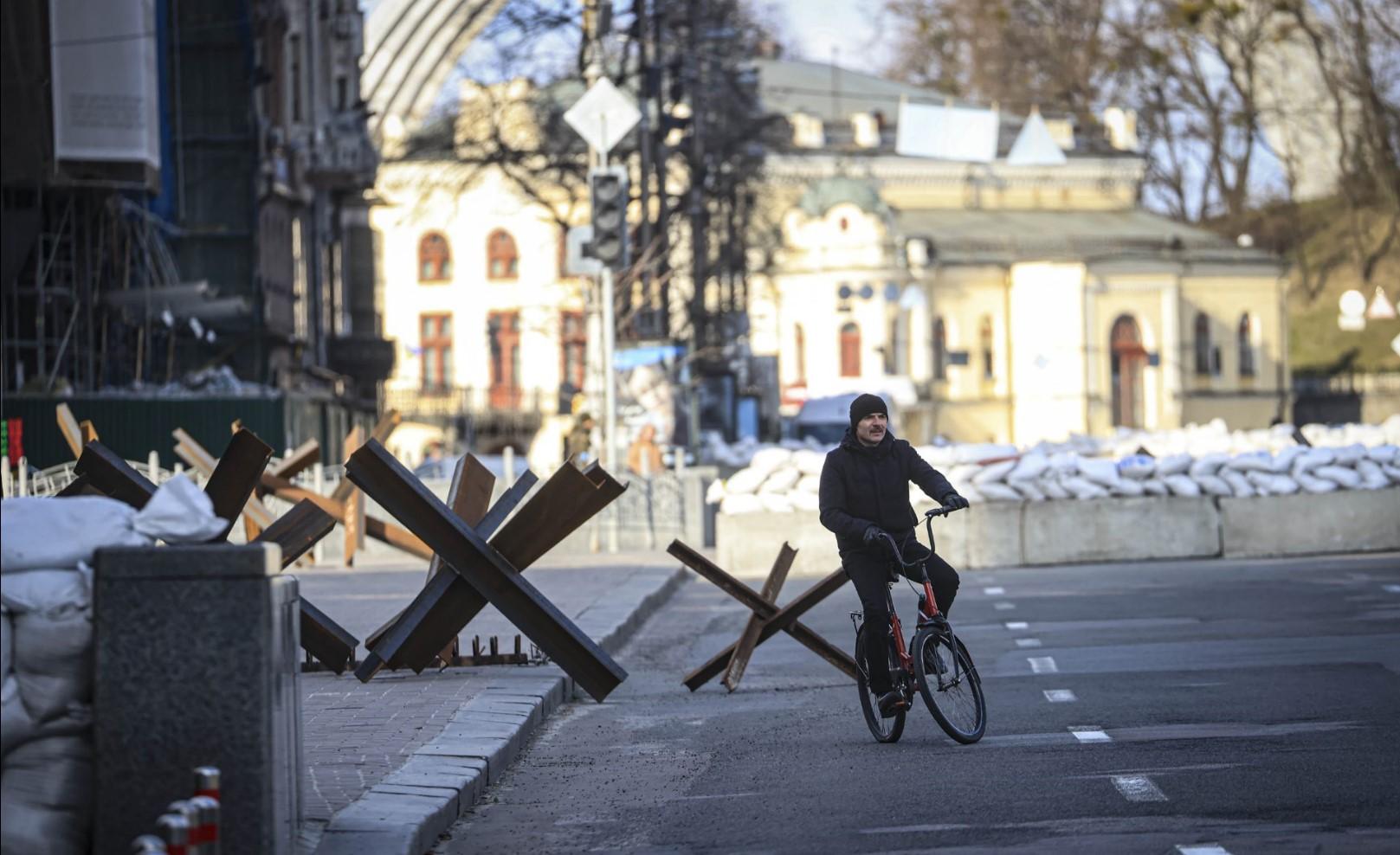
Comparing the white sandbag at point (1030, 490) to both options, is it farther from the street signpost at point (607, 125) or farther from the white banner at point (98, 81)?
the white banner at point (98, 81)

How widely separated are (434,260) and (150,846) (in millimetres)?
85740

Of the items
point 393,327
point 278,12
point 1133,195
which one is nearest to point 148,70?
point 278,12

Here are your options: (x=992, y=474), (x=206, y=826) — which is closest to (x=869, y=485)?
(x=206, y=826)

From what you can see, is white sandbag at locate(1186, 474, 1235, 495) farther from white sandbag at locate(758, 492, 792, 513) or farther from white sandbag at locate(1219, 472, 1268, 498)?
white sandbag at locate(758, 492, 792, 513)

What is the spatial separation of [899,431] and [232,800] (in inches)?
2958

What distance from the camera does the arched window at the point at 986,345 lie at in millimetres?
92000

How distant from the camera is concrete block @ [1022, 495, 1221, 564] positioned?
25797 millimetres

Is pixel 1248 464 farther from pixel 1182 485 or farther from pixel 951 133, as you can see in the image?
pixel 951 133

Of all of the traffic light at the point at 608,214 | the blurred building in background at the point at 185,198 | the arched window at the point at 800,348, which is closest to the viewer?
the traffic light at the point at 608,214

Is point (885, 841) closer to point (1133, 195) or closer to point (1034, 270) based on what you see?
point (1034, 270)

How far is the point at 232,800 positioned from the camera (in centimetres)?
653

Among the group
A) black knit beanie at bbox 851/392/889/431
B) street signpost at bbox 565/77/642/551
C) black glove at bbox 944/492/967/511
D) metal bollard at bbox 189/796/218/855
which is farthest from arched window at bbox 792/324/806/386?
metal bollard at bbox 189/796/218/855

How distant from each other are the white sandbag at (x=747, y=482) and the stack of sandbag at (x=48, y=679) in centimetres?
1971

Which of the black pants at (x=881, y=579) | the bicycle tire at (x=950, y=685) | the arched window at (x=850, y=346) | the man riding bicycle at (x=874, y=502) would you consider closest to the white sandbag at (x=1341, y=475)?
the man riding bicycle at (x=874, y=502)
